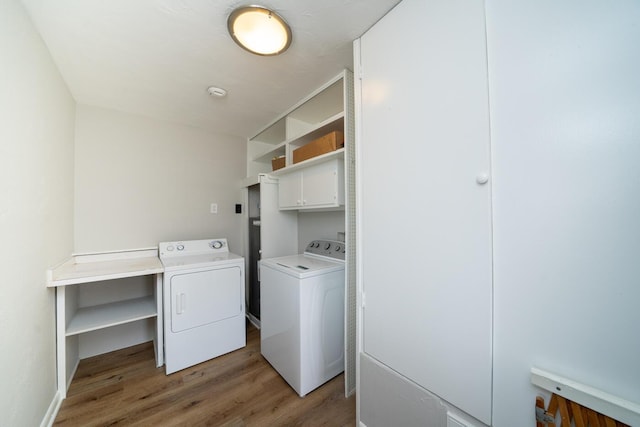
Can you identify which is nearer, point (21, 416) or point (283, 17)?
point (21, 416)

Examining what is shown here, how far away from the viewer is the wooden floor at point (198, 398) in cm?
148

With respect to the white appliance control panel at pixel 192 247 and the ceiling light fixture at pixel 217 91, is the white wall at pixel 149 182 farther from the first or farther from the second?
the ceiling light fixture at pixel 217 91

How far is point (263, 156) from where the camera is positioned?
3047mm

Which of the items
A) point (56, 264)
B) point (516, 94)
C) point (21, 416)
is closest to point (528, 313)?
point (516, 94)

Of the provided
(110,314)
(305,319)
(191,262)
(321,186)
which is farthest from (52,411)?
(321,186)

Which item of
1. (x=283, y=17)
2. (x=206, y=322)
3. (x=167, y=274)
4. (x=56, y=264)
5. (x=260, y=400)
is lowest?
(x=260, y=400)

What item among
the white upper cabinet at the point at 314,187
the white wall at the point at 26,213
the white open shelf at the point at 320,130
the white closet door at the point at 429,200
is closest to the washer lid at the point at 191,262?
the white wall at the point at 26,213

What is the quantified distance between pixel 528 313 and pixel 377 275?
0.62 meters

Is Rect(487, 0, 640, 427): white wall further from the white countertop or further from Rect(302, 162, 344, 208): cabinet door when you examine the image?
the white countertop

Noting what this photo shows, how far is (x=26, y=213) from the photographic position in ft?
3.94

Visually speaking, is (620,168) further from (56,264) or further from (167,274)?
(56,264)

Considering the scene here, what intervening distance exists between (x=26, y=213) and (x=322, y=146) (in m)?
→ 1.80

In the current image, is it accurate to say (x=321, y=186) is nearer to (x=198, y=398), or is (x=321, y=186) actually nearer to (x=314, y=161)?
(x=314, y=161)

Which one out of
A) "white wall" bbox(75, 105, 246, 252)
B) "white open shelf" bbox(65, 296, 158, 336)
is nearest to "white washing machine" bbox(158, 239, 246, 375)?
"white open shelf" bbox(65, 296, 158, 336)
